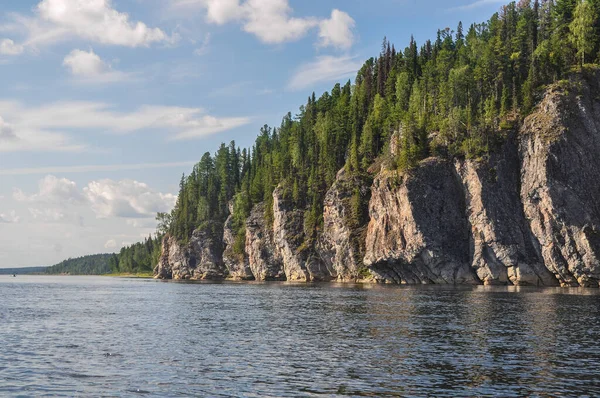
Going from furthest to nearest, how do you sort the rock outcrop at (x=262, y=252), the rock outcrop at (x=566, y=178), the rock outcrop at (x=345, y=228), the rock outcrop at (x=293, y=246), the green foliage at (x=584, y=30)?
the rock outcrop at (x=262, y=252) < the rock outcrop at (x=293, y=246) < the rock outcrop at (x=345, y=228) < the green foliage at (x=584, y=30) < the rock outcrop at (x=566, y=178)

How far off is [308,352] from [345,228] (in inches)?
4118

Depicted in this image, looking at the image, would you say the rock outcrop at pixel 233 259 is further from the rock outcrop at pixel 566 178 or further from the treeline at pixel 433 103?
the rock outcrop at pixel 566 178

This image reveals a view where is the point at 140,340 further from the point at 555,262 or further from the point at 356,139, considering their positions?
the point at 356,139

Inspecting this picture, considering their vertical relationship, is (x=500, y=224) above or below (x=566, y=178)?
below

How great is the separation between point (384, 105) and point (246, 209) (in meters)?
56.3

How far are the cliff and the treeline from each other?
15.6 feet

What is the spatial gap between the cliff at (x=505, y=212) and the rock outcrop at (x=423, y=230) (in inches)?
7.9

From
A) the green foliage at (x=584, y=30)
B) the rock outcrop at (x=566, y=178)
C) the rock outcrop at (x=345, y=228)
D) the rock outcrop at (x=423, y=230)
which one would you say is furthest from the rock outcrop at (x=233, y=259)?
the green foliage at (x=584, y=30)

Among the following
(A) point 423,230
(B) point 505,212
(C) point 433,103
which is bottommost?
(A) point 423,230

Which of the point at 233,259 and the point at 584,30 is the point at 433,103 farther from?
the point at 233,259

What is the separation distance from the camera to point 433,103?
5561 inches

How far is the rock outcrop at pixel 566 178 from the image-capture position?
329ft

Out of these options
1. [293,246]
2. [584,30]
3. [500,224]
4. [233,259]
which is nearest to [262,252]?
[233,259]

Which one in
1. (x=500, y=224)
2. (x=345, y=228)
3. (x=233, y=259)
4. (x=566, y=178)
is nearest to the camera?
(x=566, y=178)
